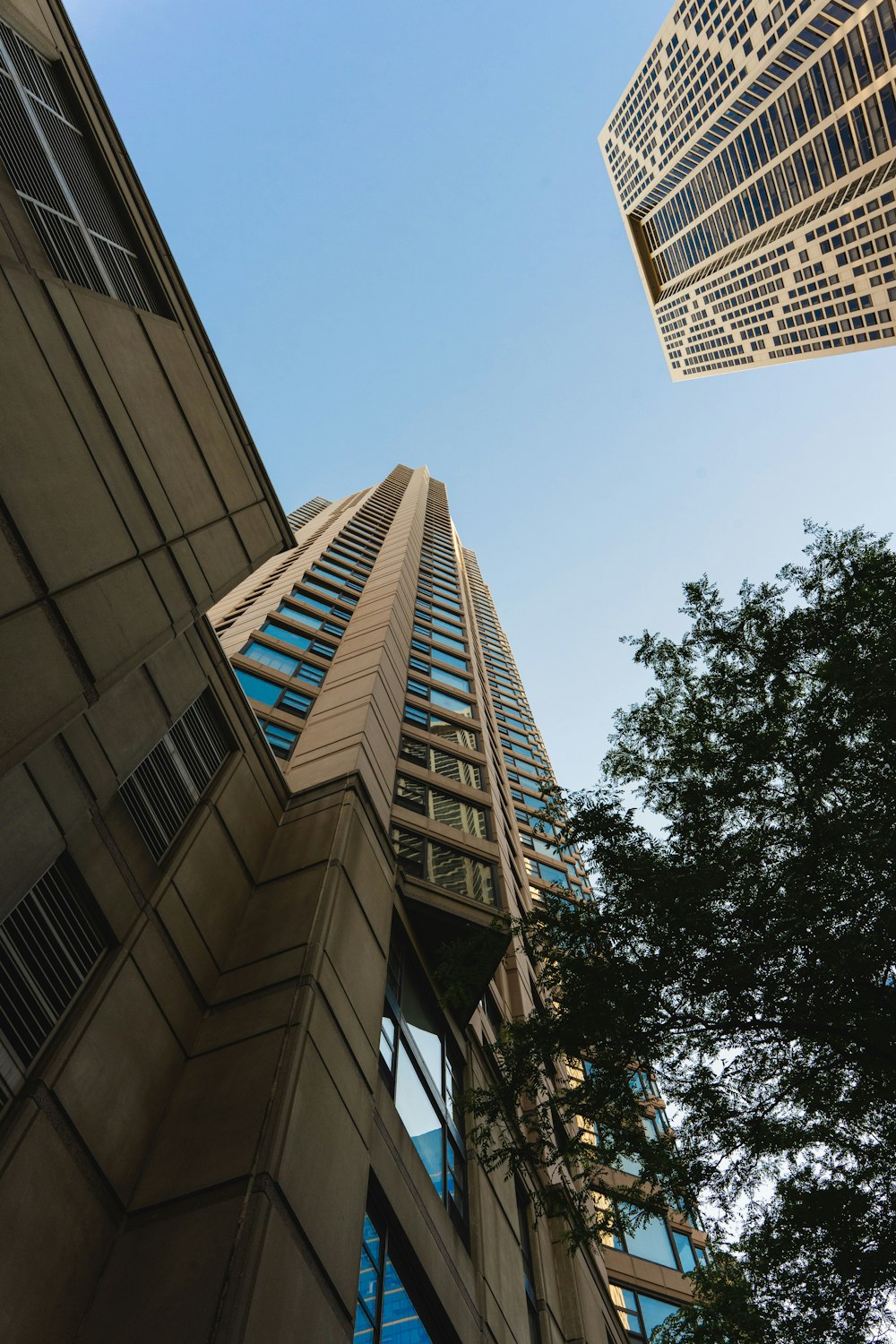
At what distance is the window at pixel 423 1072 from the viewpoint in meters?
12.7

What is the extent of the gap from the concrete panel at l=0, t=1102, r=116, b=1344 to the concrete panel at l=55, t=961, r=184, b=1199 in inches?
14.4

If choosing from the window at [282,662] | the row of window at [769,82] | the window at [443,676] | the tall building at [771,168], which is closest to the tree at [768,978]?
the window at [282,662]

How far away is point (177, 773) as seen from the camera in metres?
12.0

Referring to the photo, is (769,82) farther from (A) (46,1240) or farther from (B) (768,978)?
(A) (46,1240)

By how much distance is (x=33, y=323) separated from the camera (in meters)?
8.42

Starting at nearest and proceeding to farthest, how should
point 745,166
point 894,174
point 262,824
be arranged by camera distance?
1. point 262,824
2. point 894,174
3. point 745,166

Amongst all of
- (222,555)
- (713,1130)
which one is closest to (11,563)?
(222,555)

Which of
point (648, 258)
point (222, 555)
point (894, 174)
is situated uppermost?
point (648, 258)

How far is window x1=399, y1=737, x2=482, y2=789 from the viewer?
22.8 metres

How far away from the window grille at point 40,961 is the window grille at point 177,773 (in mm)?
1716

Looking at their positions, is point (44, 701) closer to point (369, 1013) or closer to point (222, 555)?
point (222, 555)

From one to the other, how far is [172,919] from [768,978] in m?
8.72

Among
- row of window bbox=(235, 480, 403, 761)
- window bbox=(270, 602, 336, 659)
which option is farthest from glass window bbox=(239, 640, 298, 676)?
window bbox=(270, 602, 336, 659)

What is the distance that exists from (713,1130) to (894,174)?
3908 inches
